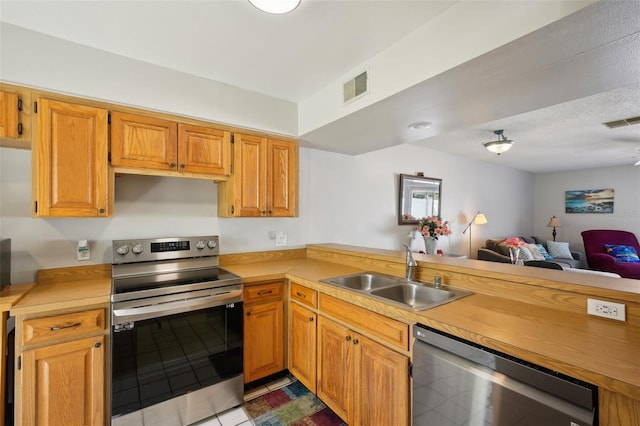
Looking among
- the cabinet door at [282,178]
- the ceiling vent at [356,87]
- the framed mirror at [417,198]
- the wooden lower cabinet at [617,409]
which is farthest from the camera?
the framed mirror at [417,198]

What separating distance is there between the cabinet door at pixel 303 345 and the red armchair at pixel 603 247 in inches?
236

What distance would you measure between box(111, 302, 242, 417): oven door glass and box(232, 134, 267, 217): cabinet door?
0.83 metres

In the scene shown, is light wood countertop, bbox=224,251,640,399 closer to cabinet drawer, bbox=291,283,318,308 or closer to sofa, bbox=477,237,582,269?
cabinet drawer, bbox=291,283,318,308

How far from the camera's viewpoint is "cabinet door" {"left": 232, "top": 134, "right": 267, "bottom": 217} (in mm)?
2408

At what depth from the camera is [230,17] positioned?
5.24 feet

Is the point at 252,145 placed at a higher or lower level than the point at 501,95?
lower

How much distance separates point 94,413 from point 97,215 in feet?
3.79

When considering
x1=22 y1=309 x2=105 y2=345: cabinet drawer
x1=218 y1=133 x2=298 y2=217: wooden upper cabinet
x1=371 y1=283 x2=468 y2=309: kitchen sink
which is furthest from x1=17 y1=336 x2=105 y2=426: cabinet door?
x1=371 y1=283 x2=468 y2=309: kitchen sink

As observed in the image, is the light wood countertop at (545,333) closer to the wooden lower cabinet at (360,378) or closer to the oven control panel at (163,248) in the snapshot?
the wooden lower cabinet at (360,378)

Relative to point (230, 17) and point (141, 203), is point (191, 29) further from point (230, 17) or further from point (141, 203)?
point (141, 203)

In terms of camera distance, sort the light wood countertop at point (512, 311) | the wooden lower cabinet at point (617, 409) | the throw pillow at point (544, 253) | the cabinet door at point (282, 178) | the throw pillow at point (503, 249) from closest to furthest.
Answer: the wooden lower cabinet at point (617, 409)
the light wood countertop at point (512, 311)
the cabinet door at point (282, 178)
the throw pillow at point (503, 249)
the throw pillow at point (544, 253)

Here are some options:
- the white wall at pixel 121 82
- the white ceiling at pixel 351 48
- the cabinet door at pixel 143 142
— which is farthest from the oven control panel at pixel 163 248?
the white ceiling at pixel 351 48

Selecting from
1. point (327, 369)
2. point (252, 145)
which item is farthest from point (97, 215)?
point (327, 369)

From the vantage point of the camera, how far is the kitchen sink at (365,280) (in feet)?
6.86
